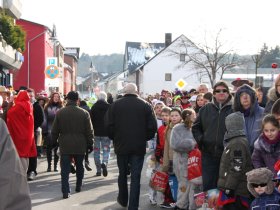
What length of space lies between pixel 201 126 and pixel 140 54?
97.8 m

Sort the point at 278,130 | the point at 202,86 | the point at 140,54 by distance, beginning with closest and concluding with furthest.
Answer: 1. the point at 278,130
2. the point at 202,86
3. the point at 140,54

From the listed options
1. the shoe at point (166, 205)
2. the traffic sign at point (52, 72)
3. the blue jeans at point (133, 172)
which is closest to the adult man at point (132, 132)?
the blue jeans at point (133, 172)

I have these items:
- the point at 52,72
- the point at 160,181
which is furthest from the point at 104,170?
the point at 52,72

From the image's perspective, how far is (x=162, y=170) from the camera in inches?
397

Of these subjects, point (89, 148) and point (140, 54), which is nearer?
point (89, 148)

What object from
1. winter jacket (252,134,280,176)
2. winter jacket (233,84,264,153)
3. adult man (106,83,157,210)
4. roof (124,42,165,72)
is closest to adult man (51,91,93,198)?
adult man (106,83,157,210)

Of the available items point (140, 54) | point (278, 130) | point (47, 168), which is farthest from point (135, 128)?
point (140, 54)

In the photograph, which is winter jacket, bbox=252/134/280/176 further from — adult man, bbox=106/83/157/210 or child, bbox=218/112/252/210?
adult man, bbox=106/83/157/210

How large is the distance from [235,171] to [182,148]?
93.0 inches

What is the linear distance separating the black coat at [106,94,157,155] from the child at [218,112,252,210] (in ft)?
8.08

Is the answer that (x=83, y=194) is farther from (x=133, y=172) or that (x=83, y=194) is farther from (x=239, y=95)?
(x=239, y=95)

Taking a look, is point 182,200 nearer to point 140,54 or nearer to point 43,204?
point 43,204

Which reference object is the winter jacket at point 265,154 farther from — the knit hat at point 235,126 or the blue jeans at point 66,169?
the blue jeans at point 66,169

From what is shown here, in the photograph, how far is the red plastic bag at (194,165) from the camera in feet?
30.6
